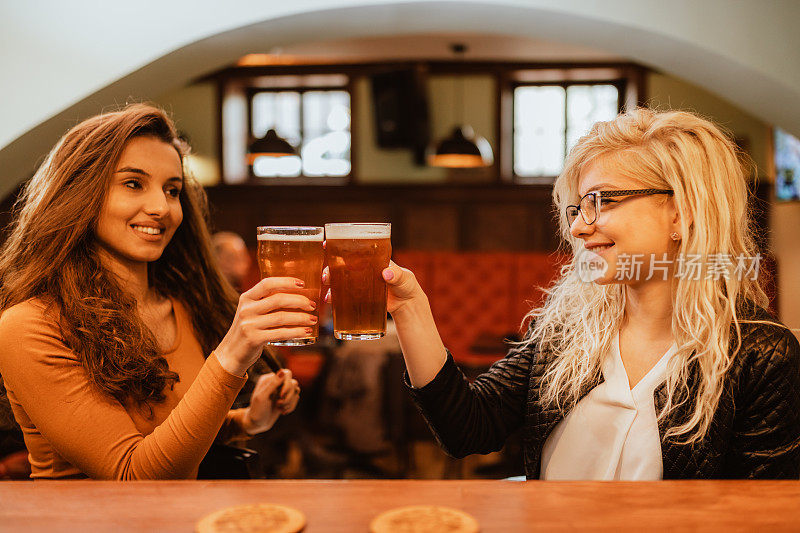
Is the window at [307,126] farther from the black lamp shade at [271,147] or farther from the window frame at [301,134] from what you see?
the black lamp shade at [271,147]

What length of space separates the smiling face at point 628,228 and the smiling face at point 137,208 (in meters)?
0.95

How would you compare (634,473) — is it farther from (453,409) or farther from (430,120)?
(430,120)

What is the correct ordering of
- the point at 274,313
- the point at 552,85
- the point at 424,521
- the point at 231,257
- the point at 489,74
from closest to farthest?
the point at 424,521 < the point at 274,313 < the point at 231,257 < the point at 489,74 < the point at 552,85

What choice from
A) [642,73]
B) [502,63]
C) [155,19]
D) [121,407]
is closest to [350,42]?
[502,63]

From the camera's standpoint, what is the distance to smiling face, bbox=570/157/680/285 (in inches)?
57.0

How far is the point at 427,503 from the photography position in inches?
38.1

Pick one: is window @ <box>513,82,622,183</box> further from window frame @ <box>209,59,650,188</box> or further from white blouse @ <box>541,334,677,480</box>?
white blouse @ <box>541,334,677,480</box>

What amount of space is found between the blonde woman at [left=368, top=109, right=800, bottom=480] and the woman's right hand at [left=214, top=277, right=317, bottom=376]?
0.19 m

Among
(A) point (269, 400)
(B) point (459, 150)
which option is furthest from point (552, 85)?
Result: (A) point (269, 400)

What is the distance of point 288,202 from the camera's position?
7.76 m

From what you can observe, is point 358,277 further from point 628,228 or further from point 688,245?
point 688,245

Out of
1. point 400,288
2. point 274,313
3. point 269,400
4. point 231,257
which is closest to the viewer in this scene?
point 274,313

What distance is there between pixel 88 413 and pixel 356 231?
0.64 metres

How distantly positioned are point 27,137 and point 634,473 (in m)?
2.79
